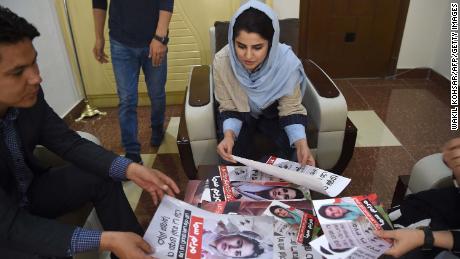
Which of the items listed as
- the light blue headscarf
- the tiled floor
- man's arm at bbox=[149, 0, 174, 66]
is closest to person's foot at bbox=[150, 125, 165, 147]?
the tiled floor

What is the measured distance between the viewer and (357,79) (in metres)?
2.87

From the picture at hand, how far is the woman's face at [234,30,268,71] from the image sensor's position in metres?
1.21

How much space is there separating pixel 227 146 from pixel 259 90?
0.31 m

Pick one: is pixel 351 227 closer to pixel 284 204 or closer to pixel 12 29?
pixel 284 204

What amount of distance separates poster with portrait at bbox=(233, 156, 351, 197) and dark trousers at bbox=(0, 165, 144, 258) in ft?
1.35

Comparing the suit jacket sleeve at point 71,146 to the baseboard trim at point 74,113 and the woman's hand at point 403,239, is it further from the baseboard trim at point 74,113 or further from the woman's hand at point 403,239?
the baseboard trim at point 74,113

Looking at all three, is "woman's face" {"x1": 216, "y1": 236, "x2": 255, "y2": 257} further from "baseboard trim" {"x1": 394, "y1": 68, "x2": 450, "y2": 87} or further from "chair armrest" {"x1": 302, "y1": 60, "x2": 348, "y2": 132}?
"baseboard trim" {"x1": 394, "y1": 68, "x2": 450, "y2": 87}

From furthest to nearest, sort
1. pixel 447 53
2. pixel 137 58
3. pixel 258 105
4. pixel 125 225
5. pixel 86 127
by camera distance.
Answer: pixel 447 53
pixel 86 127
pixel 137 58
pixel 258 105
pixel 125 225

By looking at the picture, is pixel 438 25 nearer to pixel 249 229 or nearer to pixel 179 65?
pixel 179 65

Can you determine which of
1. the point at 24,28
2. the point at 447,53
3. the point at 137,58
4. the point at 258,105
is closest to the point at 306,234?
the point at 258,105

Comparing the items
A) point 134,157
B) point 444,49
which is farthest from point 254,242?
point 444,49

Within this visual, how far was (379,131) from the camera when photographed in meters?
2.07

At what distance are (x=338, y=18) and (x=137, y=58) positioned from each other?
1.72 metres

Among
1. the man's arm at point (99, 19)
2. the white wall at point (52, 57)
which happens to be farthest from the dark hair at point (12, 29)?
the white wall at point (52, 57)
